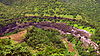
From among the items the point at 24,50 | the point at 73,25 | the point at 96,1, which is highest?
the point at 24,50

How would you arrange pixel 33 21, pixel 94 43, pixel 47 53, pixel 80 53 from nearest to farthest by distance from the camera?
1. pixel 47 53
2. pixel 80 53
3. pixel 94 43
4. pixel 33 21

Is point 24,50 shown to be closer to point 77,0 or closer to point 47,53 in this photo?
point 47,53

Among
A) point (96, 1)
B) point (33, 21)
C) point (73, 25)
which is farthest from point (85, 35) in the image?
point (96, 1)

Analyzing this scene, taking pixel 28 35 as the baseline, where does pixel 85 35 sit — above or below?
below

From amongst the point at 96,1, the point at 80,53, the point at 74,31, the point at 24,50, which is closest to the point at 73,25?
the point at 74,31

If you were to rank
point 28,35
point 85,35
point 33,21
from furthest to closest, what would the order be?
point 33,21, point 85,35, point 28,35

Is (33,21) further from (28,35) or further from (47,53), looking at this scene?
(47,53)

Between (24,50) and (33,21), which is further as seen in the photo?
(33,21)

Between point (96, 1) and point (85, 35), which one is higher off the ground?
point (85, 35)

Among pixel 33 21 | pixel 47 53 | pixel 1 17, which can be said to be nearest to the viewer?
pixel 47 53
